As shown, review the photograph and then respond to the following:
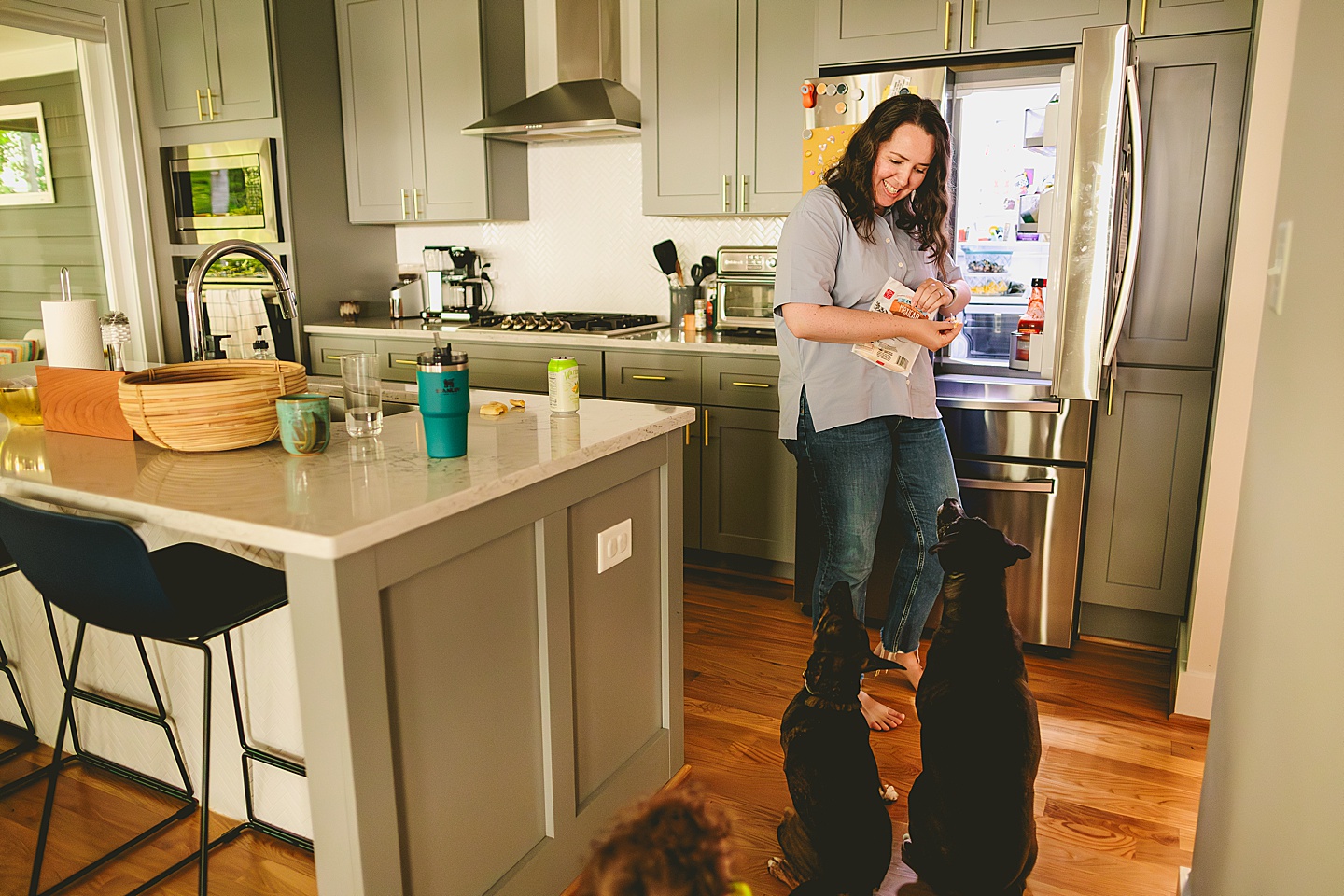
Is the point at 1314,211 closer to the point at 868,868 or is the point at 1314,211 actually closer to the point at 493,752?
the point at 868,868

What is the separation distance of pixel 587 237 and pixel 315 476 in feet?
9.78

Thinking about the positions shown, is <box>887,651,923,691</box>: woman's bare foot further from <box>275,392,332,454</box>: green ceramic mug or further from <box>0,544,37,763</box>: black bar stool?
<box>0,544,37,763</box>: black bar stool

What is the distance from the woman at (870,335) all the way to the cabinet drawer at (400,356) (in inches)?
88.0

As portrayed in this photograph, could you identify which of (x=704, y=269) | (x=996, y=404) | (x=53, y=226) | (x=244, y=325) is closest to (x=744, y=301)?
(x=704, y=269)

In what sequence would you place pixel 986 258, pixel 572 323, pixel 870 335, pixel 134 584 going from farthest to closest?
pixel 572 323, pixel 986 258, pixel 870 335, pixel 134 584

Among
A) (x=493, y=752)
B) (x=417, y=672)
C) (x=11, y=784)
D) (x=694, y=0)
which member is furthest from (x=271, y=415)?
(x=694, y=0)

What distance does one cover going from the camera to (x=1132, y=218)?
2482mm

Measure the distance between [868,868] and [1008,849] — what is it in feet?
0.77

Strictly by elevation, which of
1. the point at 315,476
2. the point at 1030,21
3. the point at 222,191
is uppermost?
the point at 1030,21

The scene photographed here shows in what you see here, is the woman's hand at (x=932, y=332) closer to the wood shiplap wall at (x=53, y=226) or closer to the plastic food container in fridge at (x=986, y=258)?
the plastic food container in fridge at (x=986, y=258)

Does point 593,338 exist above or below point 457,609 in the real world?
above

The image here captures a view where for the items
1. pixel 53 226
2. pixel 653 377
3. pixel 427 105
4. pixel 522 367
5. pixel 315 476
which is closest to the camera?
pixel 315 476

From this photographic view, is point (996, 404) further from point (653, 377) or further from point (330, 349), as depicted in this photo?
point (330, 349)

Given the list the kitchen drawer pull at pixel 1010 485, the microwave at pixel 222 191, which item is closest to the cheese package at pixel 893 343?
the kitchen drawer pull at pixel 1010 485
